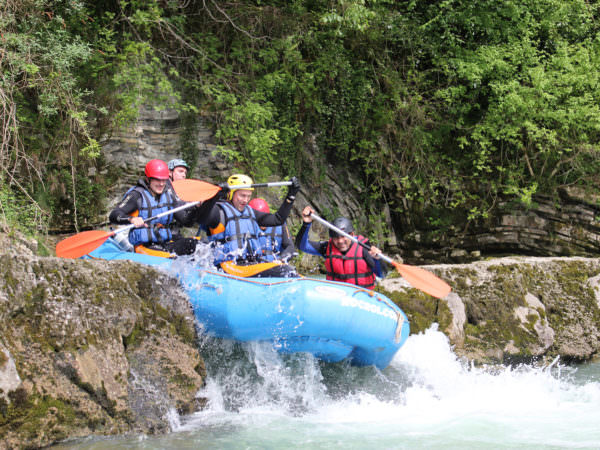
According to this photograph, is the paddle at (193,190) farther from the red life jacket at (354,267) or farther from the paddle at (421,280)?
the red life jacket at (354,267)

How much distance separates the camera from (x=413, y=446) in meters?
3.29

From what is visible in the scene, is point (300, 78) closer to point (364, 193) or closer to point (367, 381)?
point (364, 193)

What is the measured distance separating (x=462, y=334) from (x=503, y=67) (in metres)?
4.83

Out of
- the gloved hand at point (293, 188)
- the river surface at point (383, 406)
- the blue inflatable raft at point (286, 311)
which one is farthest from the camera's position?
the gloved hand at point (293, 188)

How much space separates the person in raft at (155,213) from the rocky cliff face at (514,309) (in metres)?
2.14

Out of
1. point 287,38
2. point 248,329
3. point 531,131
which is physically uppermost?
point 287,38

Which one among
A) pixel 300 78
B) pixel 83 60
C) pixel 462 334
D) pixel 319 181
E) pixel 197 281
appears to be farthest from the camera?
pixel 319 181

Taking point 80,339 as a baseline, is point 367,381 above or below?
below

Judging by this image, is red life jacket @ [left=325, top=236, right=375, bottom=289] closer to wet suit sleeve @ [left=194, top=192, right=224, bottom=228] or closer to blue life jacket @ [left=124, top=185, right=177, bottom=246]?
wet suit sleeve @ [left=194, top=192, right=224, bottom=228]

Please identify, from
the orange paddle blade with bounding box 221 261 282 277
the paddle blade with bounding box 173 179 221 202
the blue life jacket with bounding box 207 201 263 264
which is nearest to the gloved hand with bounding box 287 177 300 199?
the blue life jacket with bounding box 207 201 263 264

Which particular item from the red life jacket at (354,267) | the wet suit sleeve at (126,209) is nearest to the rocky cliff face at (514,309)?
the red life jacket at (354,267)

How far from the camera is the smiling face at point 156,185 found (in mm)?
4883

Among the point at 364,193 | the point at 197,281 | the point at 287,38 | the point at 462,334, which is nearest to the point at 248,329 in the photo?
the point at 197,281

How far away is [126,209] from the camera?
4.69 metres
